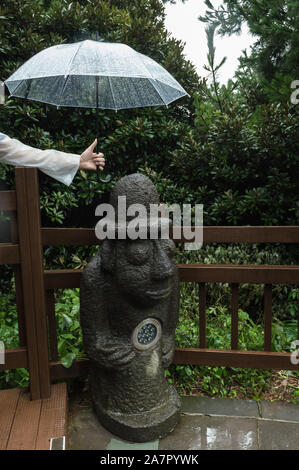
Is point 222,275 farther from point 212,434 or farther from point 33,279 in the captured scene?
point 33,279

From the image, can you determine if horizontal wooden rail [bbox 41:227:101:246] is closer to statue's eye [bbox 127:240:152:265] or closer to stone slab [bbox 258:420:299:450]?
statue's eye [bbox 127:240:152:265]

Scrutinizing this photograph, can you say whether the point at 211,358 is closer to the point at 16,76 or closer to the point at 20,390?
the point at 20,390

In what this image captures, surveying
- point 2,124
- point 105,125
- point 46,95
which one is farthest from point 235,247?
point 2,124

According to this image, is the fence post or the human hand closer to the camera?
the fence post

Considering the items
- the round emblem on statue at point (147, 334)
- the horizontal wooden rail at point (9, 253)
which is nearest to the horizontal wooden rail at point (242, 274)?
the round emblem on statue at point (147, 334)

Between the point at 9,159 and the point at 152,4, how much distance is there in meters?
3.90

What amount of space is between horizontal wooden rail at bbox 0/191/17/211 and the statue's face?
736 millimetres

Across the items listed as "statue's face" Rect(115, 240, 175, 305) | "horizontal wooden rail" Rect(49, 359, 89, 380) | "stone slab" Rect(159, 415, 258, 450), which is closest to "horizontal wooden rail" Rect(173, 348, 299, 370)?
"stone slab" Rect(159, 415, 258, 450)

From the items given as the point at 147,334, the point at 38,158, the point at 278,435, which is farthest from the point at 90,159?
the point at 278,435

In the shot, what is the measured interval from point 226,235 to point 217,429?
127cm

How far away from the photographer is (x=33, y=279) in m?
2.48

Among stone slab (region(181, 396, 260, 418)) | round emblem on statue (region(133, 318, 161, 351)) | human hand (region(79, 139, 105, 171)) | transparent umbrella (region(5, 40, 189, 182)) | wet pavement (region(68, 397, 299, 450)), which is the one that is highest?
transparent umbrella (region(5, 40, 189, 182))

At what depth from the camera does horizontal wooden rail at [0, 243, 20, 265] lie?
243cm

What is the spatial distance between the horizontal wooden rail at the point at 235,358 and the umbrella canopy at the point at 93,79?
1885 millimetres
